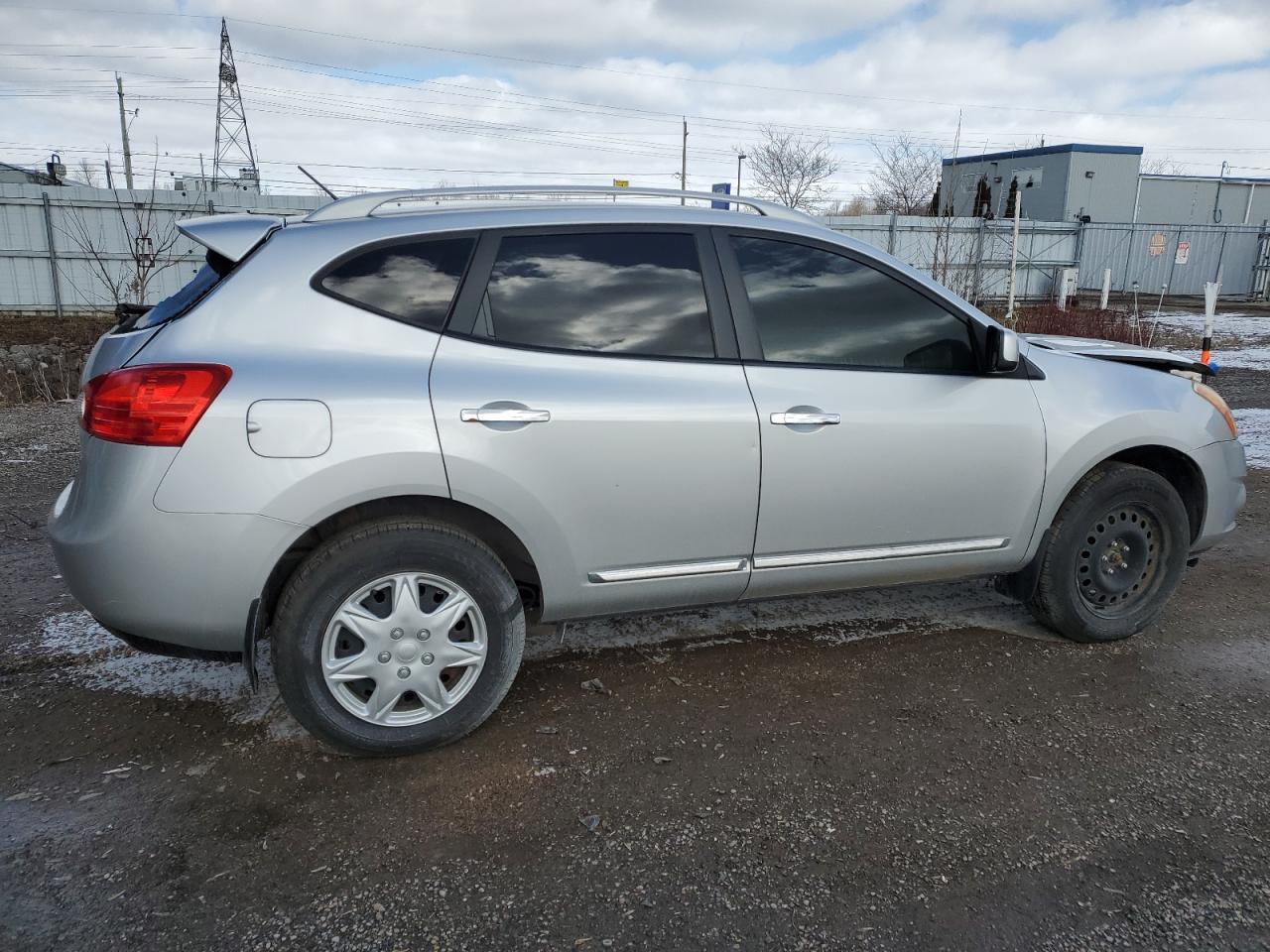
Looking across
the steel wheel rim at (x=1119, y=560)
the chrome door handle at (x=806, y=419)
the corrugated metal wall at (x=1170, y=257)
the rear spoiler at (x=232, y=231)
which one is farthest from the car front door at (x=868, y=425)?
the corrugated metal wall at (x=1170, y=257)

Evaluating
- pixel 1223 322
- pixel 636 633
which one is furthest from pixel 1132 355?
pixel 1223 322

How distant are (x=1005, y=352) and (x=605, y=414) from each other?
5.39ft

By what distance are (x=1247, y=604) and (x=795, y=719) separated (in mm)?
2767

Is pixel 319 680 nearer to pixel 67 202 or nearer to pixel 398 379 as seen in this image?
pixel 398 379

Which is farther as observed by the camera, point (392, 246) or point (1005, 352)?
point (1005, 352)

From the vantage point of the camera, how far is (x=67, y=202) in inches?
751

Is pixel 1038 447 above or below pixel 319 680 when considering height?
above

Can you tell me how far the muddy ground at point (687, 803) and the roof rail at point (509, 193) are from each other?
1847mm

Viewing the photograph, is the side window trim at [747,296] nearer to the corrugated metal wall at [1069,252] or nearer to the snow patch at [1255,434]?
the snow patch at [1255,434]

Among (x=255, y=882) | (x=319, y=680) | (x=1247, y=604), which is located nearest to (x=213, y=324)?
(x=319, y=680)

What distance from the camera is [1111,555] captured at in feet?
12.8

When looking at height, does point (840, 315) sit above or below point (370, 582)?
above

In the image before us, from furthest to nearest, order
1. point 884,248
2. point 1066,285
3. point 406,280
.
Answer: point 1066,285 < point 884,248 < point 406,280

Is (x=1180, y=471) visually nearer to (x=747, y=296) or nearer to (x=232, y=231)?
(x=747, y=296)
